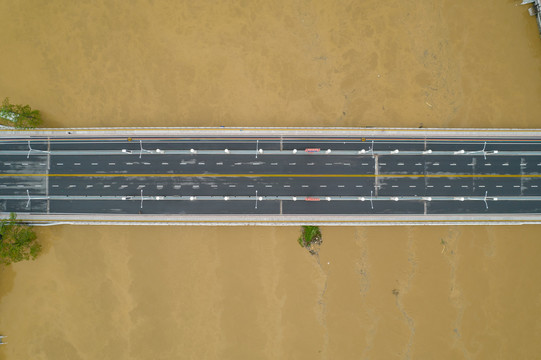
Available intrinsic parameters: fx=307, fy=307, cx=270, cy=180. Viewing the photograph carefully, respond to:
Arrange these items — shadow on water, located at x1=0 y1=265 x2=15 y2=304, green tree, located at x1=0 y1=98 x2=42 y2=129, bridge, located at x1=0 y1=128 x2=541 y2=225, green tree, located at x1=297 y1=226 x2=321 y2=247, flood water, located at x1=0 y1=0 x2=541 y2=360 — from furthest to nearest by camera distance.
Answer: shadow on water, located at x1=0 y1=265 x2=15 y2=304 → flood water, located at x1=0 y1=0 x2=541 y2=360 → bridge, located at x1=0 y1=128 x2=541 y2=225 → green tree, located at x1=297 y1=226 x2=321 y2=247 → green tree, located at x1=0 y1=98 x2=42 y2=129

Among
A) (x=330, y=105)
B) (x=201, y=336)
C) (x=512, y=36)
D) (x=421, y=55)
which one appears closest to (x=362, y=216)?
(x=330, y=105)

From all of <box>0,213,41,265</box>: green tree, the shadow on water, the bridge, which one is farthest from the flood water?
the bridge

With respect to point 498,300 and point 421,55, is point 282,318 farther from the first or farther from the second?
point 421,55

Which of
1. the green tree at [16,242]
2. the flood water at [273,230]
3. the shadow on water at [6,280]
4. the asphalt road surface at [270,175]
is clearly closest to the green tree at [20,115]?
the flood water at [273,230]

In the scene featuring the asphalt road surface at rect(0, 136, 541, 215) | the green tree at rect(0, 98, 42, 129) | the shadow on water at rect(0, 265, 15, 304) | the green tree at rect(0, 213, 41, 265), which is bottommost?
the shadow on water at rect(0, 265, 15, 304)

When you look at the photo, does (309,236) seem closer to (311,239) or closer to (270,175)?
(311,239)

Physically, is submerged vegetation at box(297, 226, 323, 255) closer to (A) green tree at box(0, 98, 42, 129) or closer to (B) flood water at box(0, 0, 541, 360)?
(B) flood water at box(0, 0, 541, 360)

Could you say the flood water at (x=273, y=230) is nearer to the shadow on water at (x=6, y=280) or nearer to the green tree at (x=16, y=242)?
the shadow on water at (x=6, y=280)

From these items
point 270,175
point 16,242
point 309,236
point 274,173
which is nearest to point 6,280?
point 16,242
